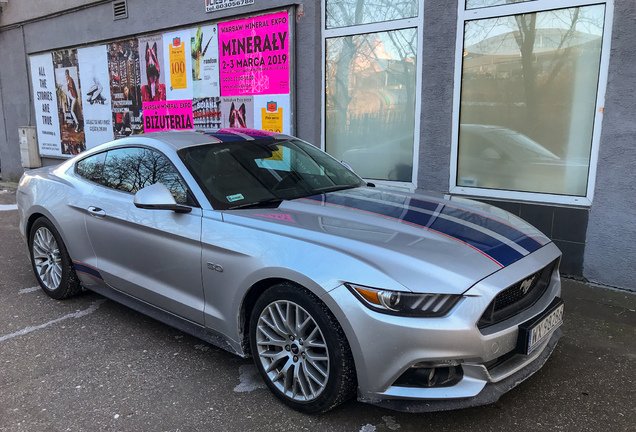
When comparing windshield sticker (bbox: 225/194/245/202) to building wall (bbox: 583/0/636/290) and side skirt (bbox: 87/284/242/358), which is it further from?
building wall (bbox: 583/0/636/290)

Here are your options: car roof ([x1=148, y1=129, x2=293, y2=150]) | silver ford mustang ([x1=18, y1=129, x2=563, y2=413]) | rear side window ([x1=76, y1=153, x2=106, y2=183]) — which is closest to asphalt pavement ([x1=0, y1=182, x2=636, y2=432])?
silver ford mustang ([x1=18, y1=129, x2=563, y2=413])

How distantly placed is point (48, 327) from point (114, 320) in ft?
1.62

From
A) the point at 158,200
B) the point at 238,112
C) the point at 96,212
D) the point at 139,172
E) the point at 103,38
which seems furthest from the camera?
the point at 103,38

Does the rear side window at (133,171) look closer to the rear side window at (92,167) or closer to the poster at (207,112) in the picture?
the rear side window at (92,167)

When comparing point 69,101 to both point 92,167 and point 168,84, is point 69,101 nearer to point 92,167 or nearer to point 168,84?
point 168,84

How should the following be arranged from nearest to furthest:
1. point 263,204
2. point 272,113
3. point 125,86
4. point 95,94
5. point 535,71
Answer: point 263,204 → point 535,71 → point 272,113 → point 125,86 → point 95,94

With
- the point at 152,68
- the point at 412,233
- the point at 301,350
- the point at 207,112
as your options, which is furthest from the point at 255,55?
the point at 301,350

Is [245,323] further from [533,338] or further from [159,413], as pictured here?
[533,338]

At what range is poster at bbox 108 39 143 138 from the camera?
9.34m

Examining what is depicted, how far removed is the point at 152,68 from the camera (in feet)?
29.5

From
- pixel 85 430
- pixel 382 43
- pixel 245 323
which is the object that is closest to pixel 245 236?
pixel 245 323

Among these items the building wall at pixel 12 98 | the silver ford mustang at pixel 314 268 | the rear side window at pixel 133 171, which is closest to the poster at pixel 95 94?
the building wall at pixel 12 98

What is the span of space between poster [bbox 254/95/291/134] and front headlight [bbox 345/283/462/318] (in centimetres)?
515

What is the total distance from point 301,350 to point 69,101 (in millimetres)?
10502
